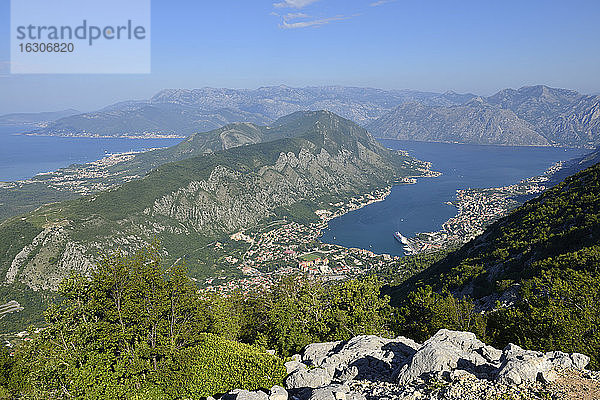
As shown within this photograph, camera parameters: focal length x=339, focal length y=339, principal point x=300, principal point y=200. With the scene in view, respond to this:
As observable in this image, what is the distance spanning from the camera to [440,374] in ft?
57.5

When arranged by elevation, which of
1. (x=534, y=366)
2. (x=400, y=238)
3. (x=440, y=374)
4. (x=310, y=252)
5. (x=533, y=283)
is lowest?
(x=310, y=252)

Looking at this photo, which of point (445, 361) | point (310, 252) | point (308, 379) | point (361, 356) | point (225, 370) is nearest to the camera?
point (445, 361)

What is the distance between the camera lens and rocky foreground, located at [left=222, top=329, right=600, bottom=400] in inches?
615

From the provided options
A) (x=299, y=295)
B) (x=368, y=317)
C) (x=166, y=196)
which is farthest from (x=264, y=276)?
(x=368, y=317)

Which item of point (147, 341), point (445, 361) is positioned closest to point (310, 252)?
point (147, 341)

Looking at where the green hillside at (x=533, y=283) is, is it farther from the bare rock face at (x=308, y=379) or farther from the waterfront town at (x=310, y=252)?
the waterfront town at (x=310, y=252)

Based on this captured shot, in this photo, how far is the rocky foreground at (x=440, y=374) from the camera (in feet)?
51.2

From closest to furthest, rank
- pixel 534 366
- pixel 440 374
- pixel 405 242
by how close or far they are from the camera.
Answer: pixel 534 366
pixel 440 374
pixel 405 242

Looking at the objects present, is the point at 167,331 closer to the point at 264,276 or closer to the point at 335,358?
the point at 335,358

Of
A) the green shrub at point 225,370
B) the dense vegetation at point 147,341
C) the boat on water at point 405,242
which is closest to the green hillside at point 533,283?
the dense vegetation at point 147,341

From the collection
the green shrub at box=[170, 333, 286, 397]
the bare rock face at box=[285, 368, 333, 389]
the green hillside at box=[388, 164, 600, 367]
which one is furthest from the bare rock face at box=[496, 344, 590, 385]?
the green shrub at box=[170, 333, 286, 397]

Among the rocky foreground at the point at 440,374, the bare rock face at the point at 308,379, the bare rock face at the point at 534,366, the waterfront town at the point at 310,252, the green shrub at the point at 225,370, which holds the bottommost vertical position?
the waterfront town at the point at 310,252

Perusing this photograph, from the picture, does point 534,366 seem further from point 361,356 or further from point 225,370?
point 225,370

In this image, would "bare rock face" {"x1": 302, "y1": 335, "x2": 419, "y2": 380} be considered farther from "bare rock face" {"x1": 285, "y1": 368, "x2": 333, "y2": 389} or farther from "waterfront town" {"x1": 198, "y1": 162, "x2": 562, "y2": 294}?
"waterfront town" {"x1": 198, "y1": 162, "x2": 562, "y2": 294}
